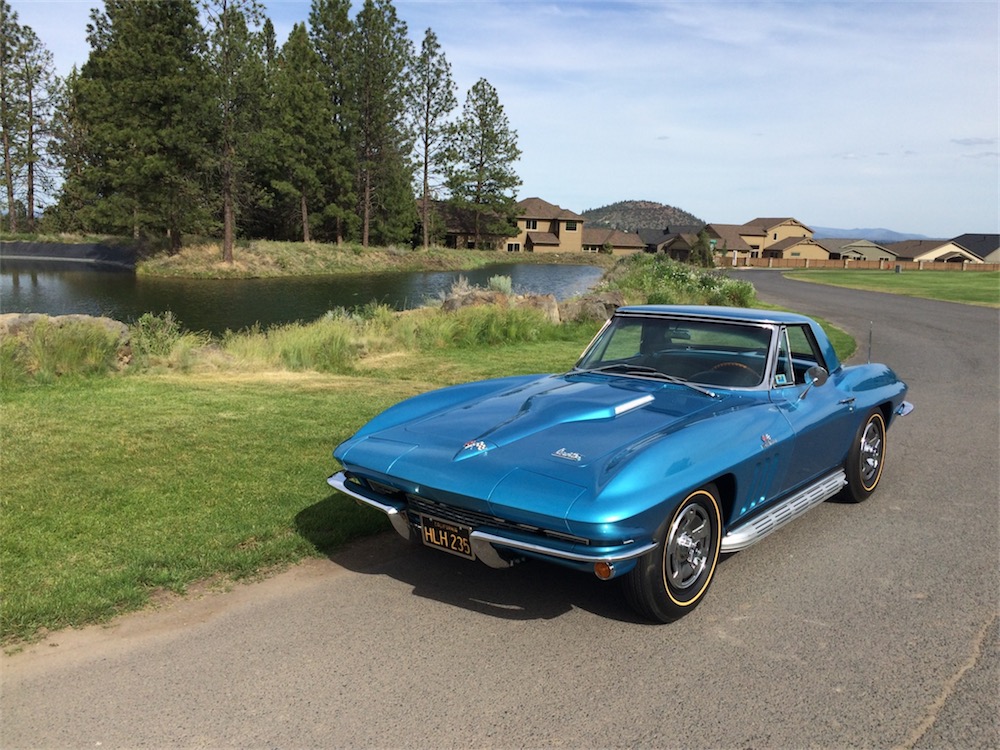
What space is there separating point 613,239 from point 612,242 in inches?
28.0

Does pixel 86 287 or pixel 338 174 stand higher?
pixel 338 174

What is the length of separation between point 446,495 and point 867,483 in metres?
3.79

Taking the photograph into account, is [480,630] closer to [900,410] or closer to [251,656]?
[251,656]

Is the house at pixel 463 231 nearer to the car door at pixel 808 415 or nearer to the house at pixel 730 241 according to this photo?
the house at pixel 730 241

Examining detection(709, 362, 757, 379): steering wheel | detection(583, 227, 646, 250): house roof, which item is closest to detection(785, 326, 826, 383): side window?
detection(709, 362, 757, 379): steering wheel

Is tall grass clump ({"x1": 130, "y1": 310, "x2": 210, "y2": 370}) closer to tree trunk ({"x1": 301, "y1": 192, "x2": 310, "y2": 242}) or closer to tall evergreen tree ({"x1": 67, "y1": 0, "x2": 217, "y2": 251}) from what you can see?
Result: tall evergreen tree ({"x1": 67, "y1": 0, "x2": 217, "y2": 251})

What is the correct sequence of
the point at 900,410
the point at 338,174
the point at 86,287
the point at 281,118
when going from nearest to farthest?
the point at 900,410 < the point at 86,287 < the point at 281,118 < the point at 338,174

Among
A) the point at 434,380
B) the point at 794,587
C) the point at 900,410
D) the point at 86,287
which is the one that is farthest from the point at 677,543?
the point at 86,287

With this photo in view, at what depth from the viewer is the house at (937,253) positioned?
98.7 m

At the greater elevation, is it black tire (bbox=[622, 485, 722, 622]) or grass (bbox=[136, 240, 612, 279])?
grass (bbox=[136, 240, 612, 279])

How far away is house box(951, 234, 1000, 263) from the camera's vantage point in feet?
331

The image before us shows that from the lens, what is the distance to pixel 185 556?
14.2ft

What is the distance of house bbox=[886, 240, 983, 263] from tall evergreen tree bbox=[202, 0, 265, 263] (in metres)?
85.7

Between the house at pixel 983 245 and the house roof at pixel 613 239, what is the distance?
44.1m
